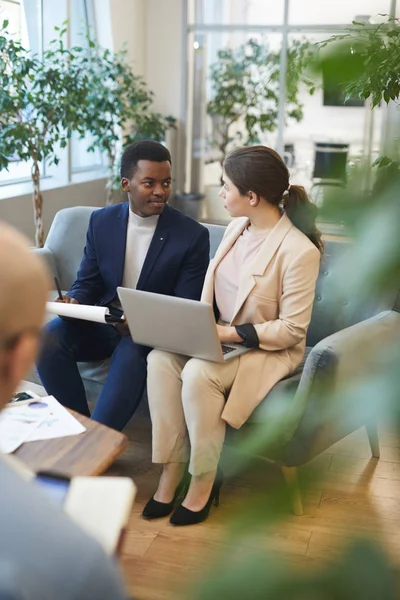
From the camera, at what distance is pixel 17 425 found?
2.05 m

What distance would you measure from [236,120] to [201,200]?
34.0 inches

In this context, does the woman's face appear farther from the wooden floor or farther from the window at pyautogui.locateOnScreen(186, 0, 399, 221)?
the window at pyautogui.locateOnScreen(186, 0, 399, 221)

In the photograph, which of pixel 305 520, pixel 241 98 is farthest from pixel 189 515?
pixel 241 98

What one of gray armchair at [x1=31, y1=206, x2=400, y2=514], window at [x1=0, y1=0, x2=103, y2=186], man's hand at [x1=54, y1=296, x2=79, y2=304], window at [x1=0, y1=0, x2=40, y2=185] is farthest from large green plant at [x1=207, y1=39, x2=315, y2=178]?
gray armchair at [x1=31, y1=206, x2=400, y2=514]

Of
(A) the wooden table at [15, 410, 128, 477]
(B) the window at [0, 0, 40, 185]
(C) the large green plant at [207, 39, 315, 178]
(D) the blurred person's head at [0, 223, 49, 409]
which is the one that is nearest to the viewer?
(D) the blurred person's head at [0, 223, 49, 409]

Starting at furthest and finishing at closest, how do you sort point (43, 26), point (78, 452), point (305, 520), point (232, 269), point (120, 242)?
point (43, 26), point (120, 242), point (232, 269), point (78, 452), point (305, 520)

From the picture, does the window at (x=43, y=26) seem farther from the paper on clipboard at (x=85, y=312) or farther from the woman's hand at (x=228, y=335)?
the woman's hand at (x=228, y=335)

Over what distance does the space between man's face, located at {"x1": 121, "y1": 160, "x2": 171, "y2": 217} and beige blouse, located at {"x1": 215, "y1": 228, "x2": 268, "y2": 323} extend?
1.24 ft

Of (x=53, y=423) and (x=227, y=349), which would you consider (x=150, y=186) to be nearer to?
(x=227, y=349)

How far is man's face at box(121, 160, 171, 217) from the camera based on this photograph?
122 inches

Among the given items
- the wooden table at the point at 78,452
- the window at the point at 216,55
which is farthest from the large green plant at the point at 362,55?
the window at the point at 216,55

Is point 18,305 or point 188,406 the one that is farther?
point 188,406

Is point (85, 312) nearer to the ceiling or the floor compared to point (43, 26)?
nearer to the floor

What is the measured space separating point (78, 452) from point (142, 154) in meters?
1.53
